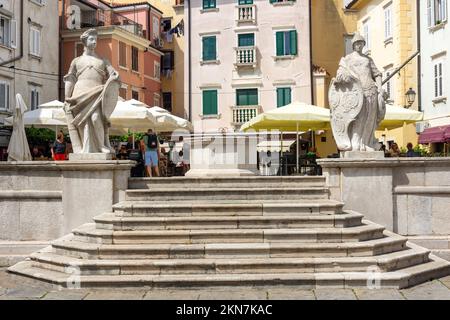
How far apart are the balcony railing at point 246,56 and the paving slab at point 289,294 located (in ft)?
91.1

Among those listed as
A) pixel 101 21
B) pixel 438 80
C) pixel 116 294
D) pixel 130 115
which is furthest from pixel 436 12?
pixel 116 294

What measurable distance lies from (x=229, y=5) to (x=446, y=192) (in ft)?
89.5

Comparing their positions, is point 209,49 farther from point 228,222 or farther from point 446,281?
point 446,281

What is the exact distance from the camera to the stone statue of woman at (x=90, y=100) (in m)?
10.6

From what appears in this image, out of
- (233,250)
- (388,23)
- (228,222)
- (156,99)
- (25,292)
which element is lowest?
(25,292)

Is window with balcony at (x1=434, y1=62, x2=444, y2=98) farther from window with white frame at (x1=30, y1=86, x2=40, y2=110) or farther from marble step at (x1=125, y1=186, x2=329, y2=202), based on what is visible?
window with white frame at (x1=30, y1=86, x2=40, y2=110)

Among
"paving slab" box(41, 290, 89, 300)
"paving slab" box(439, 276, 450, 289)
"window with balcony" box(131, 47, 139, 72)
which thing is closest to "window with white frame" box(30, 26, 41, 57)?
"window with balcony" box(131, 47, 139, 72)

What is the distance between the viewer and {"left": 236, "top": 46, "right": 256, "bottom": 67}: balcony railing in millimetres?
34916

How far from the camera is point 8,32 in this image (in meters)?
29.6

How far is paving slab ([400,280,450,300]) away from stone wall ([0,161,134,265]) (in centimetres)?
521

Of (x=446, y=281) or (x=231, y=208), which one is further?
(x=231, y=208)

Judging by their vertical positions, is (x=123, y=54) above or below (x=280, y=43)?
below

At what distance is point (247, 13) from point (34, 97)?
43.8 feet

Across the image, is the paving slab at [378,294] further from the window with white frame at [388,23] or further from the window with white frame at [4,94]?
the window with white frame at [4,94]
